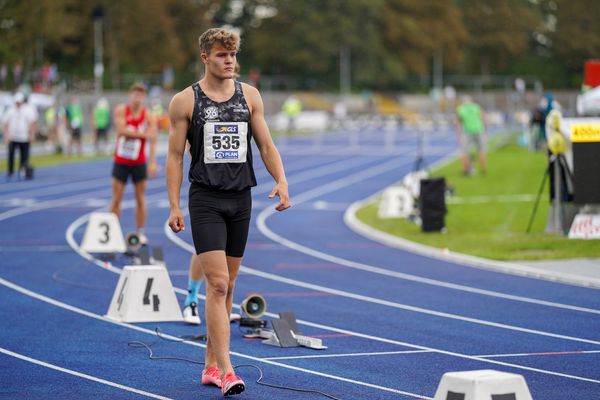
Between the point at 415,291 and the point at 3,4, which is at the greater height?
the point at 3,4

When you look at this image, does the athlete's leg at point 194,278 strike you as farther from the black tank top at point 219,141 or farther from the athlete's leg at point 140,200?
the athlete's leg at point 140,200

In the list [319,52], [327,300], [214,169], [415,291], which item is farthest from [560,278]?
[319,52]

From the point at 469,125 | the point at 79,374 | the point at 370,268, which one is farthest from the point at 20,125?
the point at 79,374

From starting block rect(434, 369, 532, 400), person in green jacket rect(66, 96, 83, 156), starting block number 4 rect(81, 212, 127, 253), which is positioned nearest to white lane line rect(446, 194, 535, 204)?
starting block number 4 rect(81, 212, 127, 253)

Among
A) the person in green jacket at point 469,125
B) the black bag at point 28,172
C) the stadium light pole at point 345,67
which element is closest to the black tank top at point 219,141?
the person in green jacket at point 469,125

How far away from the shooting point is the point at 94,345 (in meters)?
9.05

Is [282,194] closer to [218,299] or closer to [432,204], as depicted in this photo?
[218,299]

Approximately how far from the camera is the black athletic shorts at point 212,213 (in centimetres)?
720

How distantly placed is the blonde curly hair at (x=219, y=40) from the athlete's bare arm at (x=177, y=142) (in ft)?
0.91

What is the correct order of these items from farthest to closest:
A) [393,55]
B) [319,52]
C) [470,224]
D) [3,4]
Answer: [393,55]
[319,52]
[3,4]
[470,224]

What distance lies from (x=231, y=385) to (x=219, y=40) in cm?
200

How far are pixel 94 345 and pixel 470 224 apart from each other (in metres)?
10.3

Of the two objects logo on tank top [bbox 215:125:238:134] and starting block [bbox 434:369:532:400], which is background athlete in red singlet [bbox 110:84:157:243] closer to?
logo on tank top [bbox 215:125:238:134]

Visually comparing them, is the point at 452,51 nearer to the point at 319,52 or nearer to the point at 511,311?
the point at 319,52
